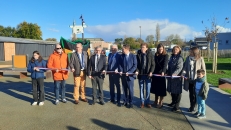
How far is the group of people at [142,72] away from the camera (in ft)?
17.9

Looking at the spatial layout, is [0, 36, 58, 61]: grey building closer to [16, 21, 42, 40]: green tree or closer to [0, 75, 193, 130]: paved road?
[16, 21, 42, 40]: green tree

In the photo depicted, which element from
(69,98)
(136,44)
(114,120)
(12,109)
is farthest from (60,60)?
(136,44)

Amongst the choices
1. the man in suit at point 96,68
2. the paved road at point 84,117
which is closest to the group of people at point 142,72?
the man in suit at point 96,68

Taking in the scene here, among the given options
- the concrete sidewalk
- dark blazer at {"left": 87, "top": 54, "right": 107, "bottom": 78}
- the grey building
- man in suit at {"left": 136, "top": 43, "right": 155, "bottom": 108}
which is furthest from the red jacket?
the grey building

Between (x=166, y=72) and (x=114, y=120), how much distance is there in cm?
225

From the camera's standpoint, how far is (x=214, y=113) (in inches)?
213

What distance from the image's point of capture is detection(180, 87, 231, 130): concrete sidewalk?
14.9ft

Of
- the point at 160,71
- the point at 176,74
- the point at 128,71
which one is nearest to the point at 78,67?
the point at 128,71

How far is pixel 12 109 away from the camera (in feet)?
19.7

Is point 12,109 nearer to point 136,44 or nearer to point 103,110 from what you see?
point 103,110

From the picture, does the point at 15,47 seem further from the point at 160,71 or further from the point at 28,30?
the point at 160,71

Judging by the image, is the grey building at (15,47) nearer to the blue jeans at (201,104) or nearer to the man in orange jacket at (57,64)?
the man in orange jacket at (57,64)

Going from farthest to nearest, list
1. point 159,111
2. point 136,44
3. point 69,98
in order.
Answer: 1. point 136,44
2. point 69,98
3. point 159,111

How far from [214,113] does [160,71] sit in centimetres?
190
